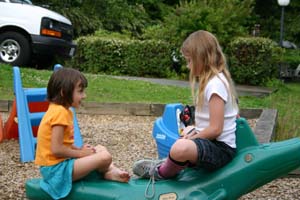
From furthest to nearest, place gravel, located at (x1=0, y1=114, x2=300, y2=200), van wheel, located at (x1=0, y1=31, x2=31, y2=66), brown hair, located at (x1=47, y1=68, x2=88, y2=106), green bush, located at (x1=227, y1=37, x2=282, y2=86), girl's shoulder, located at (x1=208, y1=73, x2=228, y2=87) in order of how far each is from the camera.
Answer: green bush, located at (x1=227, y1=37, x2=282, y2=86), van wheel, located at (x1=0, y1=31, x2=31, y2=66), gravel, located at (x1=0, y1=114, x2=300, y2=200), brown hair, located at (x1=47, y1=68, x2=88, y2=106), girl's shoulder, located at (x1=208, y1=73, x2=228, y2=87)

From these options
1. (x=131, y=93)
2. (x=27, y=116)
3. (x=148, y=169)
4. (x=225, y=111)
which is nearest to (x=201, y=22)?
(x=131, y=93)

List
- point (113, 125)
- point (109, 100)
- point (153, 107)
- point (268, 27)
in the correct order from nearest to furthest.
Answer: point (113, 125) < point (153, 107) < point (109, 100) < point (268, 27)

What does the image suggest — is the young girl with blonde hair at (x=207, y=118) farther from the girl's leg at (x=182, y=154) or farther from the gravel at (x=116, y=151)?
the gravel at (x=116, y=151)

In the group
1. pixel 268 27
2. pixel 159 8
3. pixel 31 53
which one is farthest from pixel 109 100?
pixel 268 27

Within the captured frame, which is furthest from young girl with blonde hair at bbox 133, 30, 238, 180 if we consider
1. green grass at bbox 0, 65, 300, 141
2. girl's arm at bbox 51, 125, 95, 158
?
green grass at bbox 0, 65, 300, 141

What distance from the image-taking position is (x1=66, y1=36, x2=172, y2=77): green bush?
15320 mm

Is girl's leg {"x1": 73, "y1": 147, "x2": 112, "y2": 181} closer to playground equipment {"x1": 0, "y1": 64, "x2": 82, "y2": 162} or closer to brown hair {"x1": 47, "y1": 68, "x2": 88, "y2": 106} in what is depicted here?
brown hair {"x1": 47, "y1": 68, "x2": 88, "y2": 106}

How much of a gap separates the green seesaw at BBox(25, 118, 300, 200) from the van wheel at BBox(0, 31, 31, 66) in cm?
887

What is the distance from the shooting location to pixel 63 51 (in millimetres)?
13109

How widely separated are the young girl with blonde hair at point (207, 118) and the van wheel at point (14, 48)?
8956 mm

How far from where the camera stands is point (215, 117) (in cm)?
341

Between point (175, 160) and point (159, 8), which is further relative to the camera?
point (159, 8)

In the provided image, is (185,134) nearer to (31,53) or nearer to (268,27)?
(31,53)

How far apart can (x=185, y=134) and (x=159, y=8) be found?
2373cm
